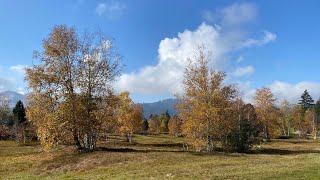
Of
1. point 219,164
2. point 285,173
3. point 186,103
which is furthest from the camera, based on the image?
point 186,103

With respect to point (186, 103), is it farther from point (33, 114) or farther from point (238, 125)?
point (33, 114)

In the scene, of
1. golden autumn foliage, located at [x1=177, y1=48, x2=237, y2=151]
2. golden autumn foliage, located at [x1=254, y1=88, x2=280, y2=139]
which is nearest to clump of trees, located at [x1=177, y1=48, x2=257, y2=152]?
golden autumn foliage, located at [x1=177, y1=48, x2=237, y2=151]

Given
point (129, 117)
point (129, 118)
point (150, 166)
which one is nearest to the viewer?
point (150, 166)

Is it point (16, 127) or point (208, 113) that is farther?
point (16, 127)

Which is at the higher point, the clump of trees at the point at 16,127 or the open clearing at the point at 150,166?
the clump of trees at the point at 16,127

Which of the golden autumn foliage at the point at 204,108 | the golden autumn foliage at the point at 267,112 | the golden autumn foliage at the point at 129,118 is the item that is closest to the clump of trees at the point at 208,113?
the golden autumn foliage at the point at 204,108

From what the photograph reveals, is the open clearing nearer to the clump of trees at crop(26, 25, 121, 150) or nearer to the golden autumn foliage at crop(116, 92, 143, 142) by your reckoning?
the clump of trees at crop(26, 25, 121, 150)

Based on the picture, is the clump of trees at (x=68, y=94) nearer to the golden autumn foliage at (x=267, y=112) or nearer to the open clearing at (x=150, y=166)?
the open clearing at (x=150, y=166)

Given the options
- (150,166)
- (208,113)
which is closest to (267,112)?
(208,113)

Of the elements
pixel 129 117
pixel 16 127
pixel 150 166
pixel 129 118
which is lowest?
pixel 150 166

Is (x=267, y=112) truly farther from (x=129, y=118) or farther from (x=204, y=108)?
(x=204, y=108)

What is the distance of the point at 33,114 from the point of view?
49.3 meters

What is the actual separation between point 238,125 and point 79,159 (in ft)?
78.2

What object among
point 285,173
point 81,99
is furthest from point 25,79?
point 285,173
